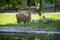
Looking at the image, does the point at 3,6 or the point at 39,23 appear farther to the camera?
the point at 39,23

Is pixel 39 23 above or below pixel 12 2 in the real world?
below

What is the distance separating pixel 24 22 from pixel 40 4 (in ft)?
29.1

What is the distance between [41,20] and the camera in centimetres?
1320

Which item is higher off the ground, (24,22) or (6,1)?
(6,1)

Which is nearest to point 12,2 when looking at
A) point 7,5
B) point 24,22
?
point 7,5

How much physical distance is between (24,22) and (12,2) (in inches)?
347

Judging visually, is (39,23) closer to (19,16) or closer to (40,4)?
(19,16)

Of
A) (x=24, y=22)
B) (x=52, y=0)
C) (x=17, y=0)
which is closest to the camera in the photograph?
(x=52, y=0)

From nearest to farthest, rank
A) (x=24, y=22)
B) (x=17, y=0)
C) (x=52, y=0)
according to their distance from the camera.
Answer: (x=52, y=0)
(x=17, y=0)
(x=24, y=22)

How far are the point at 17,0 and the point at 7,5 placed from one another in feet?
0.74

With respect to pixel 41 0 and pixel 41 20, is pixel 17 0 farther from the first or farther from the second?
pixel 41 20

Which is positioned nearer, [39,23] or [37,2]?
[37,2]

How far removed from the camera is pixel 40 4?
3.66 meters

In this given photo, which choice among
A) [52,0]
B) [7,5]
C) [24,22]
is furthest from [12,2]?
[24,22]
